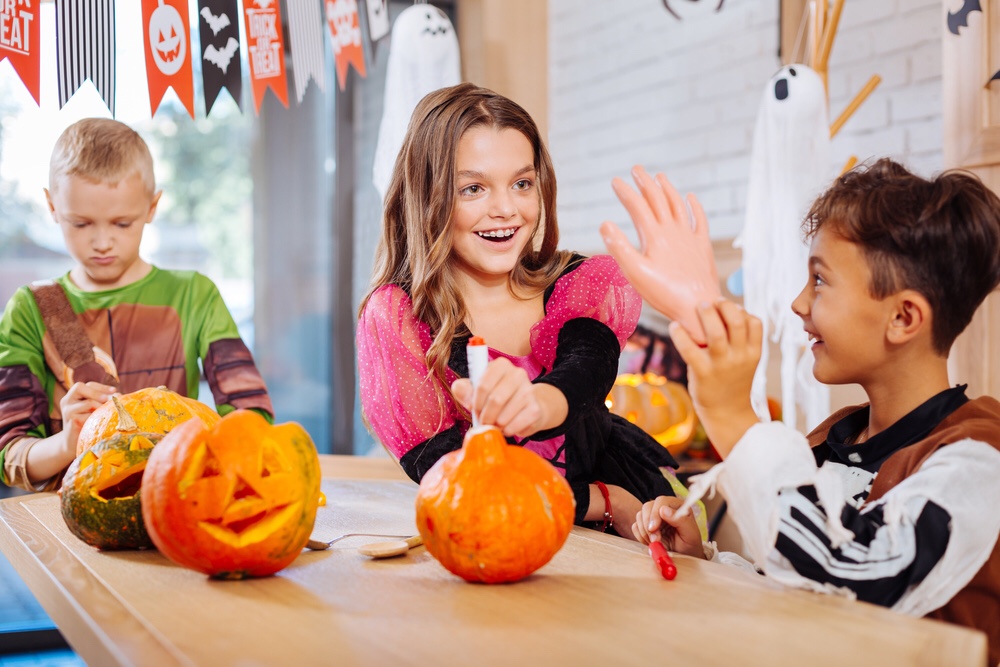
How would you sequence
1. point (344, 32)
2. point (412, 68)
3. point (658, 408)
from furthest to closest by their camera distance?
point (658, 408), point (412, 68), point (344, 32)

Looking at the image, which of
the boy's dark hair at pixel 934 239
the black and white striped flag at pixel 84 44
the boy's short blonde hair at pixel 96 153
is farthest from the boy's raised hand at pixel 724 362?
the black and white striped flag at pixel 84 44

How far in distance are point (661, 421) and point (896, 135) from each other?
3.93ft

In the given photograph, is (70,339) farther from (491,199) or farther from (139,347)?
(491,199)

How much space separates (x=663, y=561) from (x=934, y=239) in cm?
53

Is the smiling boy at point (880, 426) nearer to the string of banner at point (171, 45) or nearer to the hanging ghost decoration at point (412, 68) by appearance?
the string of banner at point (171, 45)

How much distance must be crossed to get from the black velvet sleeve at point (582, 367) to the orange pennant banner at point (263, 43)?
39.4 inches

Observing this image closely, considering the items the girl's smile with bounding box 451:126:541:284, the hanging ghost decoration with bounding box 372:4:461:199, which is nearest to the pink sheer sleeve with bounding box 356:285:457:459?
the girl's smile with bounding box 451:126:541:284

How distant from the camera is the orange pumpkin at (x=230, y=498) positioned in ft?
3.09

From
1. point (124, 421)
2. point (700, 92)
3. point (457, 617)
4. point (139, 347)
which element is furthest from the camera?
point (700, 92)

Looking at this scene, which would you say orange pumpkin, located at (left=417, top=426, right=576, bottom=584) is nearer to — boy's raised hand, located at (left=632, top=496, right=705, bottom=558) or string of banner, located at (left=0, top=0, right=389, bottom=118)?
boy's raised hand, located at (left=632, top=496, right=705, bottom=558)

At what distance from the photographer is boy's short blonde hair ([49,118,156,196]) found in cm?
175

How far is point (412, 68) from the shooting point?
3096mm

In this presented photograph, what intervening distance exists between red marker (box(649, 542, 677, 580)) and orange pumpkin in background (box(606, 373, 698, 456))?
2.15m

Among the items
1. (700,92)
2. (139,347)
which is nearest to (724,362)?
(139,347)
